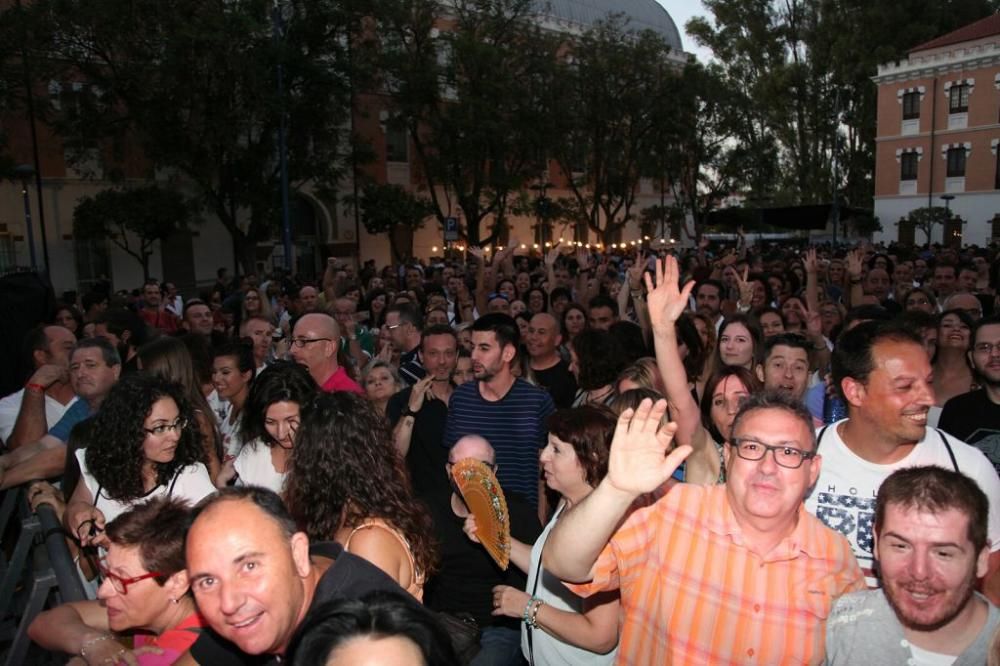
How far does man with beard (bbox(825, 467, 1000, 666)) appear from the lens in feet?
7.17

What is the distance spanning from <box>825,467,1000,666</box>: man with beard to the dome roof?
41.6 meters

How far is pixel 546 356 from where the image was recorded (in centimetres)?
626

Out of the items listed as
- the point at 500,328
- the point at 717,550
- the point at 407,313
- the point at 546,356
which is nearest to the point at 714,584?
the point at 717,550

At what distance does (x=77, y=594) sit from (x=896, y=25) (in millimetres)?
49538

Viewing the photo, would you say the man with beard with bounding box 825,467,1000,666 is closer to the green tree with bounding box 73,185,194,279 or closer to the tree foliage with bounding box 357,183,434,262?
the green tree with bounding box 73,185,194,279

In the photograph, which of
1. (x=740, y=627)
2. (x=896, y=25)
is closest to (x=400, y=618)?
(x=740, y=627)

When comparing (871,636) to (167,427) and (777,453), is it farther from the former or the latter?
(167,427)

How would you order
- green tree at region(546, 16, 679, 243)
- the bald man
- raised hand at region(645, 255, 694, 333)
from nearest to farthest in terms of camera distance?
raised hand at region(645, 255, 694, 333) → the bald man → green tree at region(546, 16, 679, 243)

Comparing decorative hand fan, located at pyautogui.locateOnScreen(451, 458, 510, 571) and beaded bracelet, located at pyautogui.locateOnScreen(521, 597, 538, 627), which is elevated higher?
decorative hand fan, located at pyautogui.locateOnScreen(451, 458, 510, 571)

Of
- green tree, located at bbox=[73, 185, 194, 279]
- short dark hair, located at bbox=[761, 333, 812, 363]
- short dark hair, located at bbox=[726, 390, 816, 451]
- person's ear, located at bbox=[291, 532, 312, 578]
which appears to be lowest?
person's ear, located at bbox=[291, 532, 312, 578]

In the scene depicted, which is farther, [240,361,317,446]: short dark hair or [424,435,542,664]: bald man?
[240,361,317,446]: short dark hair

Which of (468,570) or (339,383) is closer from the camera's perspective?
(468,570)

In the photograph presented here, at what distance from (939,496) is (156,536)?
2.50 m

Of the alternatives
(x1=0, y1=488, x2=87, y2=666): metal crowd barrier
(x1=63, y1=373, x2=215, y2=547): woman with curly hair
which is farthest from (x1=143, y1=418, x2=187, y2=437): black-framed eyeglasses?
(x1=0, y1=488, x2=87, y2=666): metal crowd barrier
